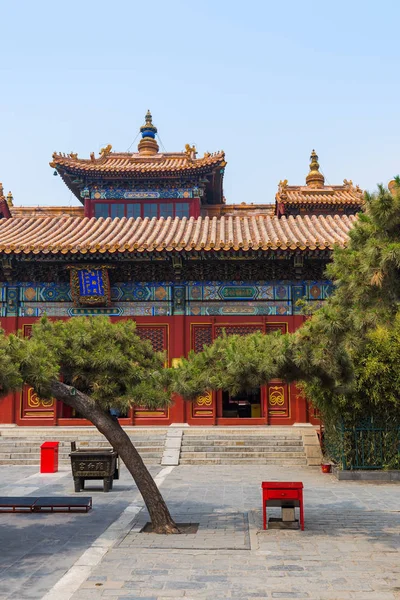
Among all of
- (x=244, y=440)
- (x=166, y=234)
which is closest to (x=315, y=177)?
(x=166, y=234)

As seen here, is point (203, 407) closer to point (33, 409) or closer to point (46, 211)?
point (33, 409)

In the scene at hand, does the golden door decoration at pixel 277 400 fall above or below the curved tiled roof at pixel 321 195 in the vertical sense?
below

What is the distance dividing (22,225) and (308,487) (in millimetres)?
12986

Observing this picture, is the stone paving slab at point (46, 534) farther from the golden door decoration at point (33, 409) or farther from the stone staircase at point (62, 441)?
the golden door decoration at point (33, 409)

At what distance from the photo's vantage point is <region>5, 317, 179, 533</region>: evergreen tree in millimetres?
7719

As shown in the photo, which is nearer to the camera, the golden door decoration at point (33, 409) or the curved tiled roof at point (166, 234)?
the curved tiled roof at point (166, 234)

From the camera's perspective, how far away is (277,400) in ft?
55.7

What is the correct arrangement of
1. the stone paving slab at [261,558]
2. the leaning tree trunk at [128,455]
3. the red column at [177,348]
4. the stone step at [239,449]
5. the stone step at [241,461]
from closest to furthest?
the stone paving slab at [261,558]
the leaning tree trunk at [128,455]
the stone step at [241,461]
the stone step at [239,449]
the red column at [177,348]

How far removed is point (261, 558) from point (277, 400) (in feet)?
35.1

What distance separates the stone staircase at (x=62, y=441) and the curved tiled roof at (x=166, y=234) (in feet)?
15.9

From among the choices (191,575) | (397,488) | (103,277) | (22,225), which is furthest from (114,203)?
(191,575)

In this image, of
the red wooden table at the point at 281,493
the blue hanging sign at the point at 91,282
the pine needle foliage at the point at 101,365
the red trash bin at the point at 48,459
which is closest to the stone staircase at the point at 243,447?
the red trash bin at the point at 48,459

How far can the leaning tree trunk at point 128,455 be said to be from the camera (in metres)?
7.67

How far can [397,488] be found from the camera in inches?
438
